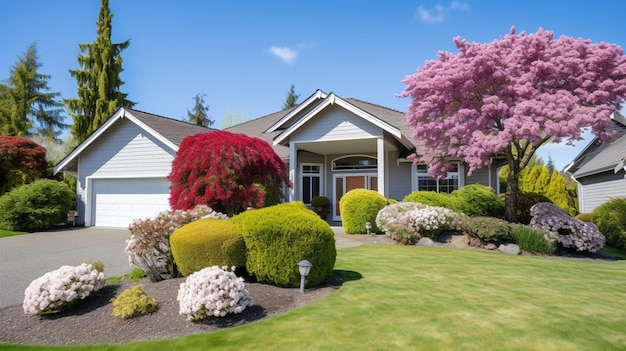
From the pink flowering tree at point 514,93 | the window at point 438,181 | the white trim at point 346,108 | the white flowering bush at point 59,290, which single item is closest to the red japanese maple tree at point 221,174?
the white flowering bush at point 59,290

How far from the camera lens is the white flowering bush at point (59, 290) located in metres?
5.05

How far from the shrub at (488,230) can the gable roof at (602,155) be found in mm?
8781

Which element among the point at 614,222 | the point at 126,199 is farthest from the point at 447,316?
the point at 126,199

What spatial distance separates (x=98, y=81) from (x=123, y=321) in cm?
2896

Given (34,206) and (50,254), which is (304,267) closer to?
(50,254)

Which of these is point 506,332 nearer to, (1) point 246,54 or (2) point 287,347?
(2) point 287,347

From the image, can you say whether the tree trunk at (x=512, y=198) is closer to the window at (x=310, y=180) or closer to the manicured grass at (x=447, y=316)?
the manicured grass at (x=447, y=316)

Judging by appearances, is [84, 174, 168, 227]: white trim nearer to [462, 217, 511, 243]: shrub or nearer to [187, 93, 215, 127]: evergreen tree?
[462, 217, 511, 243]: shrub

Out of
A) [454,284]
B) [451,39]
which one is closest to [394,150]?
[451,39]

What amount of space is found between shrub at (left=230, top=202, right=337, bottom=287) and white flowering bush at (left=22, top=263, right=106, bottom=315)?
8.01 ft

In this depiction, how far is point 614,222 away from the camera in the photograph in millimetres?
12641

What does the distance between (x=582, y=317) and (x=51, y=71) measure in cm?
3947

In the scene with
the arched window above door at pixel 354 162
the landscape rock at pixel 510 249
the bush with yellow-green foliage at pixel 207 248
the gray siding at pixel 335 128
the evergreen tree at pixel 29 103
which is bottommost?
the landscape rock at pixel 510 249

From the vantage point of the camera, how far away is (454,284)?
20.3 ft
